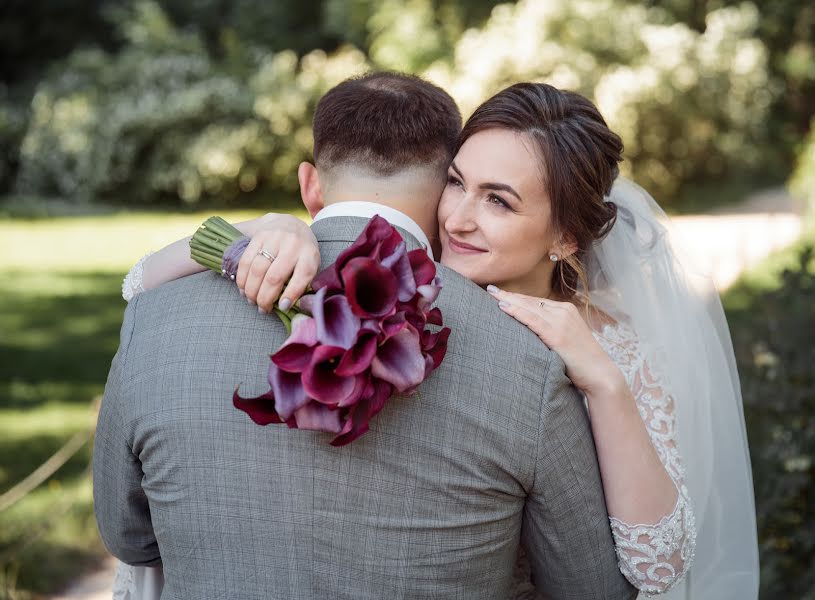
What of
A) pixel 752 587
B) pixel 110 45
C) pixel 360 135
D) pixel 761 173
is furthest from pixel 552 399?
pixel 110 45

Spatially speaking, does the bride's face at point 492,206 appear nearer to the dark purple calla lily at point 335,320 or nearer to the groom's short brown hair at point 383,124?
the groom's short brown hair at point 383,124

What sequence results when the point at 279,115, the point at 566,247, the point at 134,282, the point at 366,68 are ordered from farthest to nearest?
the point at 366,68
the point at 279,115
the point at 566,247
the point at 134,282

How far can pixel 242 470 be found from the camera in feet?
5.45

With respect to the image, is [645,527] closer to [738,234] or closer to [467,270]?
[467,270]

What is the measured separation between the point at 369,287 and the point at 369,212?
464 mm

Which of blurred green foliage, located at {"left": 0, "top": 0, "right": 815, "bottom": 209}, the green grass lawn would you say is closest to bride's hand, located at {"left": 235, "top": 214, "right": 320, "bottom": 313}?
the green grass lawn

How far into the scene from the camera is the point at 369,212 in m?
1.86

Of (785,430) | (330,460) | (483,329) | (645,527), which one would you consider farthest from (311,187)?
(785,430)

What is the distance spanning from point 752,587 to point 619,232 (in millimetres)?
1110

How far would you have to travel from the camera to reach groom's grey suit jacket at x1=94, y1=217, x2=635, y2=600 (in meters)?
1.65

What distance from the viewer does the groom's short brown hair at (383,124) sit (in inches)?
76.7

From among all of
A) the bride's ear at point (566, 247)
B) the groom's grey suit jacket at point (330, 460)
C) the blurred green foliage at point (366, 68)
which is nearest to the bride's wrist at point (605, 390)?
the groom's grey suit jacket at point (330, 460)

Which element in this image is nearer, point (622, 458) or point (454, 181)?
point (622, 458)

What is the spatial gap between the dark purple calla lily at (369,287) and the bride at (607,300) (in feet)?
0.59
